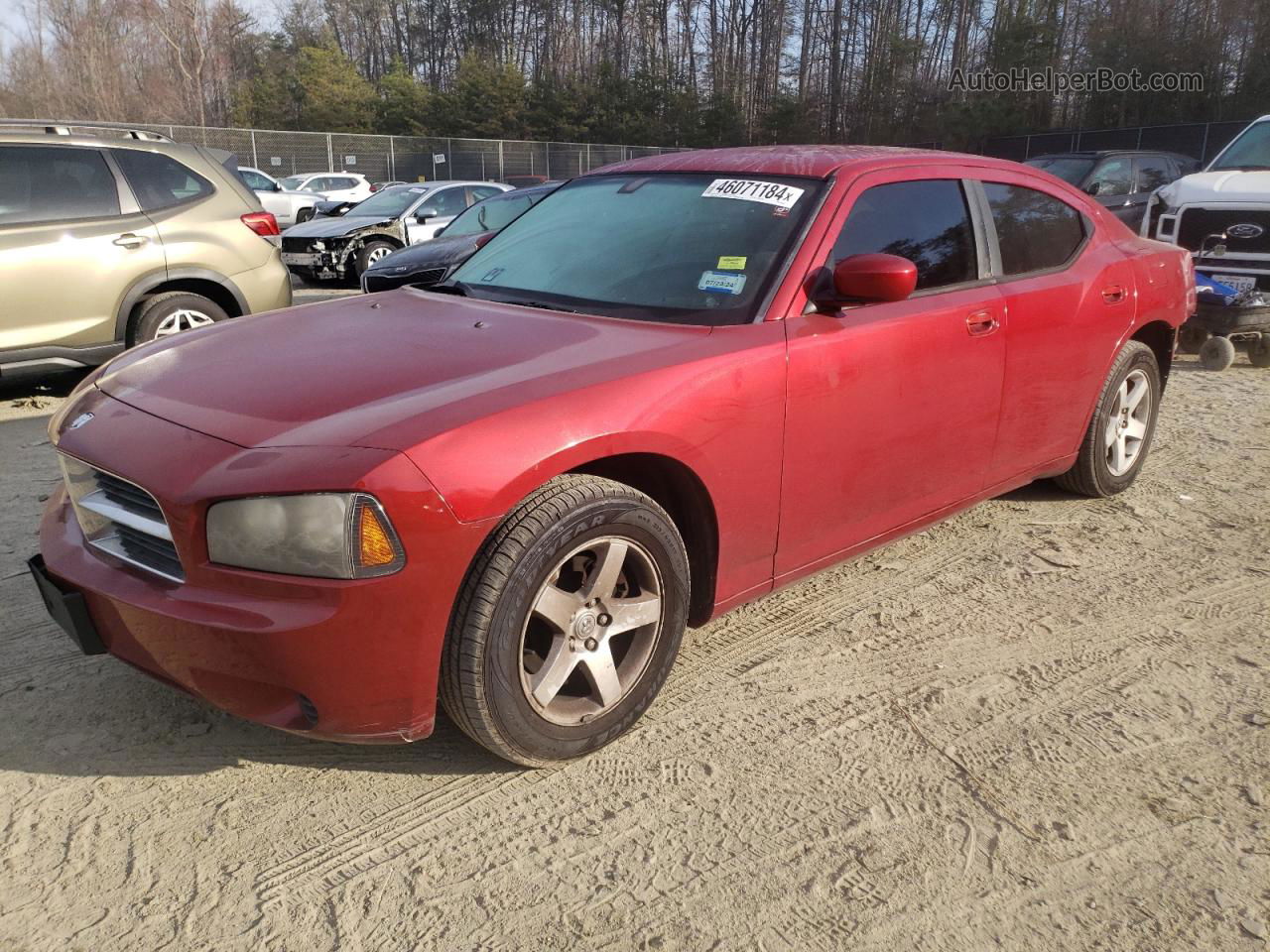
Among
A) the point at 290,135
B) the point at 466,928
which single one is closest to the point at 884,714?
the point at 466,928

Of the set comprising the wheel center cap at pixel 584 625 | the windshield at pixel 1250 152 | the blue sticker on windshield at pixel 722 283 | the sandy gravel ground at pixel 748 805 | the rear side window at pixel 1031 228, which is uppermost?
the windshield at pixel 1250 152

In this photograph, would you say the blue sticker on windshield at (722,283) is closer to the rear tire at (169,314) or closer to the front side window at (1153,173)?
the rear tire at (169,314)

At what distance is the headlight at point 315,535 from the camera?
212cm

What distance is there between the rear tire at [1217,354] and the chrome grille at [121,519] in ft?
26.6


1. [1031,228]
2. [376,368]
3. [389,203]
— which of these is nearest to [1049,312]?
[1031,228]

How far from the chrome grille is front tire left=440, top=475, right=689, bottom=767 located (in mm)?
721

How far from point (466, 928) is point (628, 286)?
1.96 metres

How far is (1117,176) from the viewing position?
1329 cm

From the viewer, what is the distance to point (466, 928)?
2064 mm

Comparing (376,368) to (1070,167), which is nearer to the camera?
(376,368)

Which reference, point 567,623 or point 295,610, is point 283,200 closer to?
point 567,623

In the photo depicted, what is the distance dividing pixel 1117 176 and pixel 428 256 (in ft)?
31.2

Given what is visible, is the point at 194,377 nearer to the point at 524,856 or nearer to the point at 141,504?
the point at 141,504

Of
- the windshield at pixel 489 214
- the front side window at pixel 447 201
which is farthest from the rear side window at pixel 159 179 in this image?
the front side window at pixel 447 201
